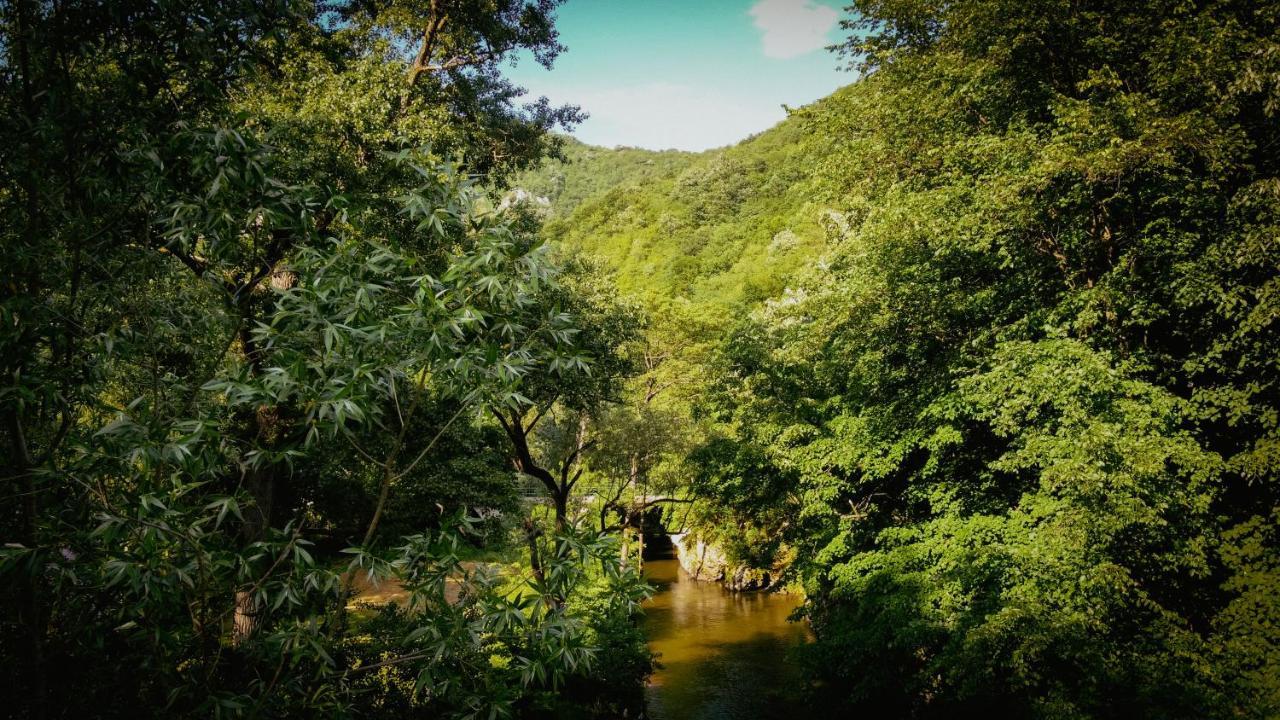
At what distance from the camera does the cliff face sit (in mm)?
27969

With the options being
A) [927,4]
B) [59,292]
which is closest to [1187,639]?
[927,4]

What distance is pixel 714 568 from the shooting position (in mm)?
30984

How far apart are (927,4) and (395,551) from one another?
14199 mm

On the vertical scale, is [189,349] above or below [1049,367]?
above

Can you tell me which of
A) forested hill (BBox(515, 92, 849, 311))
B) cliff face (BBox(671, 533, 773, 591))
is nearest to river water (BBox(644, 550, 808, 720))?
cliff face (BBox(671, 533, 773, 591))

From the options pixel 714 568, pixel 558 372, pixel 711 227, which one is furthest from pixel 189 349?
pixel 711 227

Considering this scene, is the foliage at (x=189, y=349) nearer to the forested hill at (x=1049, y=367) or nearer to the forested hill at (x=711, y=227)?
the forested hill at (x=1049, y=367)

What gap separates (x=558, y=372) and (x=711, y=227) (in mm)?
71959

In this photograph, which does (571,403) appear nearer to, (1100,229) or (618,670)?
(618,670)

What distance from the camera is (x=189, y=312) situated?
15.3 ft

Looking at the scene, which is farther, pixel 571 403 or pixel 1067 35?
pixel 571 403

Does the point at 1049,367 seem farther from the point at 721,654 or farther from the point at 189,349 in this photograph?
the point at 721,654

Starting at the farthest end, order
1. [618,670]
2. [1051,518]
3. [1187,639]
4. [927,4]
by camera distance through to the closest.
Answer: [618,670] → [927,4] → [1051,518] → [1187,639]

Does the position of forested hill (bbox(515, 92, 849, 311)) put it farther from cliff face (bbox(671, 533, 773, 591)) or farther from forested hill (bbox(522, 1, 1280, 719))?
forested hill (bbox(522, 1, 1280, 719))
